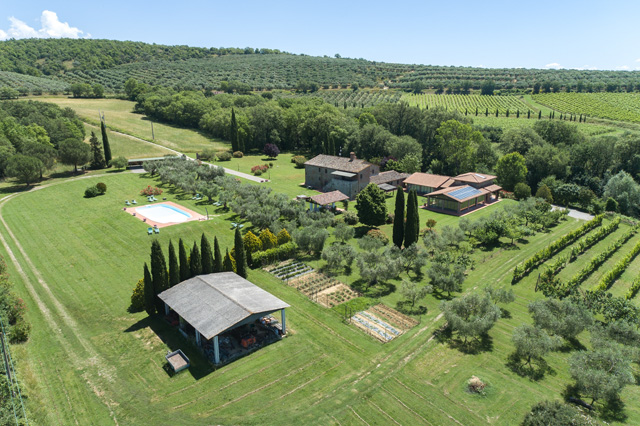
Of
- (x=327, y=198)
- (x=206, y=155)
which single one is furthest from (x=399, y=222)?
(x=206, y=155)

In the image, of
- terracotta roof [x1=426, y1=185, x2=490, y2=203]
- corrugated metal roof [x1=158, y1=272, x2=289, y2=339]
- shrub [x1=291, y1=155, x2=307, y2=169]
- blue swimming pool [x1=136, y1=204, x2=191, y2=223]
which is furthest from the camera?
shrub [x1=291, y1=155, x2=307, y2=169]

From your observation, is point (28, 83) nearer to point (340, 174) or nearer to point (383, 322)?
point (340, 174)

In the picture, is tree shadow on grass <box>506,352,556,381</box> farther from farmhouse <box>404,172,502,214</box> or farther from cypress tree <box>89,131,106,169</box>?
Result: cypress tree <box>89,131,106,169</box>

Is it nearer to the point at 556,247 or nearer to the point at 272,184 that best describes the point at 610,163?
the point at 556,247

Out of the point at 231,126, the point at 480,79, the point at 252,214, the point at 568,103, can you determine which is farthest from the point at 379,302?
the point at 480,79

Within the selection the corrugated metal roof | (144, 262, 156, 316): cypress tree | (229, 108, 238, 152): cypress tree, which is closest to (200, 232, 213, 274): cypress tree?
the corrugated metal roof

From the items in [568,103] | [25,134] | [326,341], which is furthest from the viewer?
[568,103]
